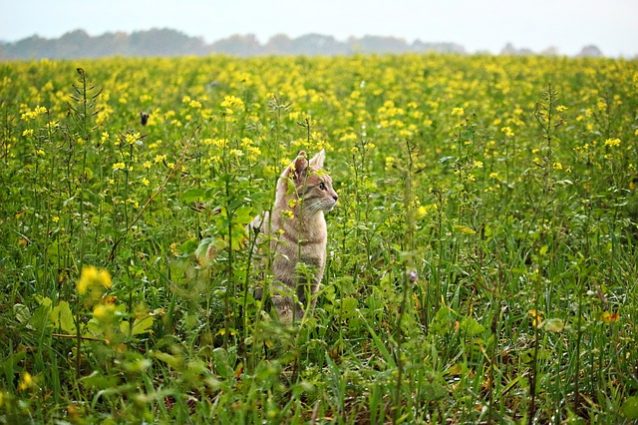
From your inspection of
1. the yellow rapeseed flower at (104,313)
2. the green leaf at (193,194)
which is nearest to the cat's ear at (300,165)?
the green leaf at (193,194)

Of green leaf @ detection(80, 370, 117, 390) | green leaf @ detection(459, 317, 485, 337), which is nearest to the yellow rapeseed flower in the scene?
green leaf @ detection(80, 370, 117, 390)

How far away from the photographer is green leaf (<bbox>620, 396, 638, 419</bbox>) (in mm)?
3508

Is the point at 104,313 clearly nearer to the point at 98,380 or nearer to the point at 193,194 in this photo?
the point at 98,380

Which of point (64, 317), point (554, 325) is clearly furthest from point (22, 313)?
point (554, 325)

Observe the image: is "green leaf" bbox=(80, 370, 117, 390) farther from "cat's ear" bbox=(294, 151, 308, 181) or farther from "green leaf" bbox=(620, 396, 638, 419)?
"green leaf" bbox=(620, 396, 638, 419)

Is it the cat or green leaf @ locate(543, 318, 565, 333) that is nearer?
green leaf @ locate(543, 318, 565, 333)

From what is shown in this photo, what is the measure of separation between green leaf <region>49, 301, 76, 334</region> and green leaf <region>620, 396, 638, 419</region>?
2.85 m

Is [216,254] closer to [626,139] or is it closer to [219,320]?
[219,320]

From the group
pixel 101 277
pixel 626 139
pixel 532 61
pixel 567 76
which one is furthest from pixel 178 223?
pixel 532 61

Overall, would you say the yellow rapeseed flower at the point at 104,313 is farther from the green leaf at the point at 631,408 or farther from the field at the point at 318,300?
the green leaf at the point at 631,408

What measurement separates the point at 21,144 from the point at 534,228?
481 centimetres

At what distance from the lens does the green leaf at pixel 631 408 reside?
351cm

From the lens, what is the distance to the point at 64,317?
3.85 m

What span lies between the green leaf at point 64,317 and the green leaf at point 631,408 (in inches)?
112
